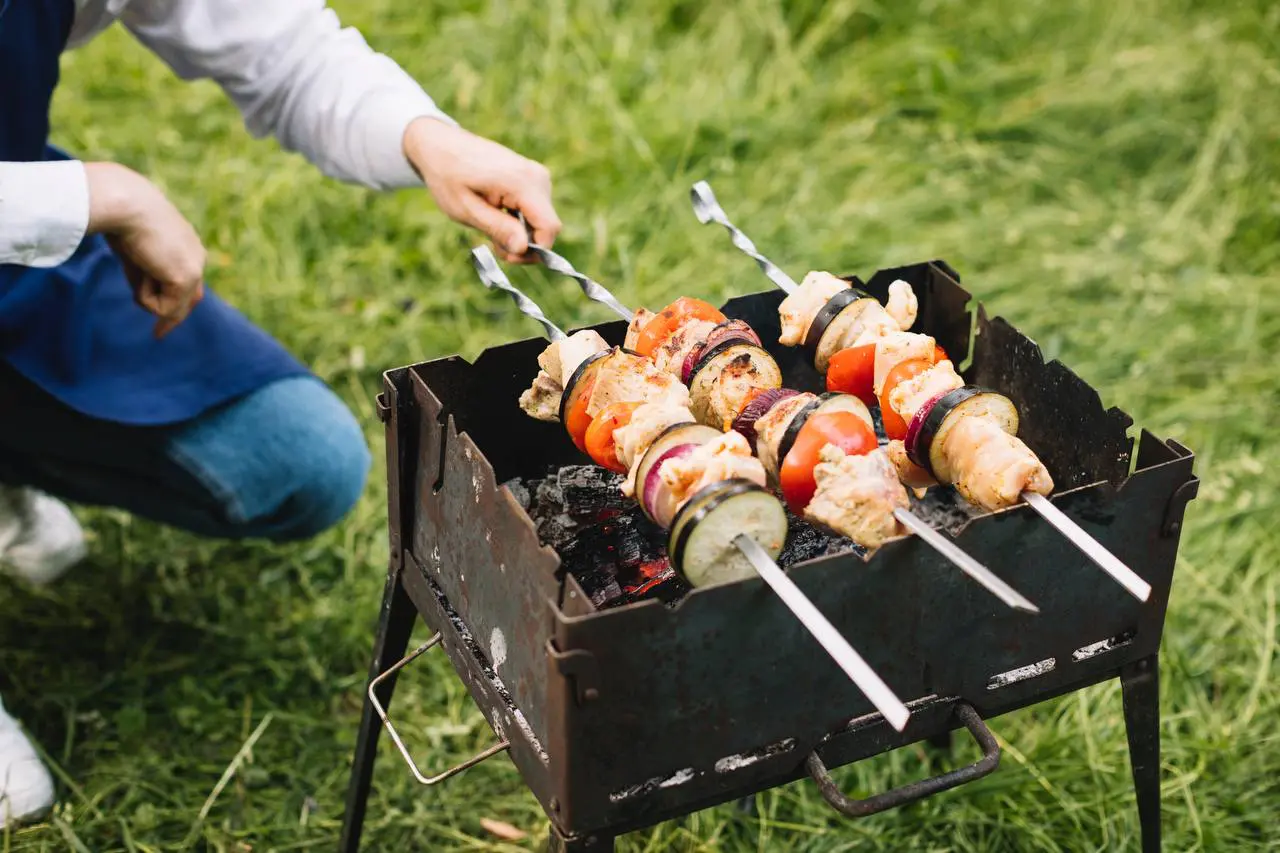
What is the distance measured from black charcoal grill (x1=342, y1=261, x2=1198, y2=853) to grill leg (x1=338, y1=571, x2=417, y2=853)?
0.08 meters

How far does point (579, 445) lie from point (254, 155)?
3.42 m

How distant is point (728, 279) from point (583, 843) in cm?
279

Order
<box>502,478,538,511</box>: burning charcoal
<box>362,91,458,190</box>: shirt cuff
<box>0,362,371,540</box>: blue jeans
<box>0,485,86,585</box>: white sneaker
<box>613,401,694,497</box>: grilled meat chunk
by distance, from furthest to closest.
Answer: <box>0,485,86,585</box>: white sneaker, <box>0,362,371,540</box>: blue jeans, <box>362,91,458,190</box>: shirt cuff, <box>502,478,538,511</box>: burning charcoal, <box>613,401,694,497</box>: grilled meat chunk

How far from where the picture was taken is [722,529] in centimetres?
167

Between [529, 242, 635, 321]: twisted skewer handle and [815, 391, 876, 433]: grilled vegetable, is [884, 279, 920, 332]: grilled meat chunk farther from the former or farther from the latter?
[529, 242, 635, 321]: twisted skewer handle

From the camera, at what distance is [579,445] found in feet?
6.68

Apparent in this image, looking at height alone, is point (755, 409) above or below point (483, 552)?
above

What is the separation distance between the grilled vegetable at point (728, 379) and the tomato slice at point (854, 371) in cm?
11

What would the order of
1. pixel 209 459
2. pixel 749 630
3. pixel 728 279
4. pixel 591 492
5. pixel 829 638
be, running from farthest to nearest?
pixel 728 279, pixel 209 459, pixel 591 492, pixel 749 630, pixel 829 638

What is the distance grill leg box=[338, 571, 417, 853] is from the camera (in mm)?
2246

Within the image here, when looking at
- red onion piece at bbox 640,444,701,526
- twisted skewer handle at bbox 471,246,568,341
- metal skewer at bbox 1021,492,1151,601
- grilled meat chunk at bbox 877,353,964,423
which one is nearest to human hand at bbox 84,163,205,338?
twisted skewer handle at bbox 471,246,568,341

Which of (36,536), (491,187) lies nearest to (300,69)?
(491,187)

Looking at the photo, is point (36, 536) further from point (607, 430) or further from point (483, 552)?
point (607, 430)

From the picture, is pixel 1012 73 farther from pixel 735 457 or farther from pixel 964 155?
pixel 735 457
